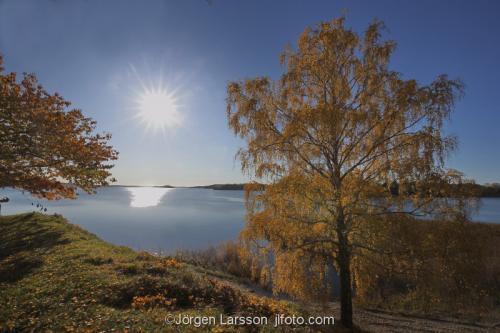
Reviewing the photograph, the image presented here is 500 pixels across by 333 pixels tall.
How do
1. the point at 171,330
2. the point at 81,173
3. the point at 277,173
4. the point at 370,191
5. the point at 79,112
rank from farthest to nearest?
1. the point at 79,112
2. the point at 81,173
3. the point at 277,173
4. the point at 370,191
5. the point at 171,330

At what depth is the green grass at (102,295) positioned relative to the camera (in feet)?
21.7

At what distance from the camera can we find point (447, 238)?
251 inches

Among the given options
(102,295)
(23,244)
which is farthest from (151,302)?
(23,244)

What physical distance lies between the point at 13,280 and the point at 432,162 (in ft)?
50.1

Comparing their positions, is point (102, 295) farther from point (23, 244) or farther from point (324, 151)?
point (23, 244)

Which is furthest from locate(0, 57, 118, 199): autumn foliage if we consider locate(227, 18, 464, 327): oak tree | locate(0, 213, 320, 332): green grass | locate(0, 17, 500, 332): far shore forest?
locate(227, 18, 464, 327): oak tree

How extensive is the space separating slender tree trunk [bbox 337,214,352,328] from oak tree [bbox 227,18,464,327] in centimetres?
3

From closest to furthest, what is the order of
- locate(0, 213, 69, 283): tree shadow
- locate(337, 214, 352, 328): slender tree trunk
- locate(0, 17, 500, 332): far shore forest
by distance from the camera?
locate(0, 17, 500, 332): far shore forest
locate(337, 214, 352, 328): slender tree trunk
locate(0, 213, 69, 283): tree shadow

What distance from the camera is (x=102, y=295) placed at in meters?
8.14

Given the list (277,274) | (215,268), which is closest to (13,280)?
(277,274)

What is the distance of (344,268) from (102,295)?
26.5ft

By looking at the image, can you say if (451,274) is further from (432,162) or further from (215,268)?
(215,268)

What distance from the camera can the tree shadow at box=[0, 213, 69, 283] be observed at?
36.8 ft

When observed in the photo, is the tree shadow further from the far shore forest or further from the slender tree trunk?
the slender tree trunk
